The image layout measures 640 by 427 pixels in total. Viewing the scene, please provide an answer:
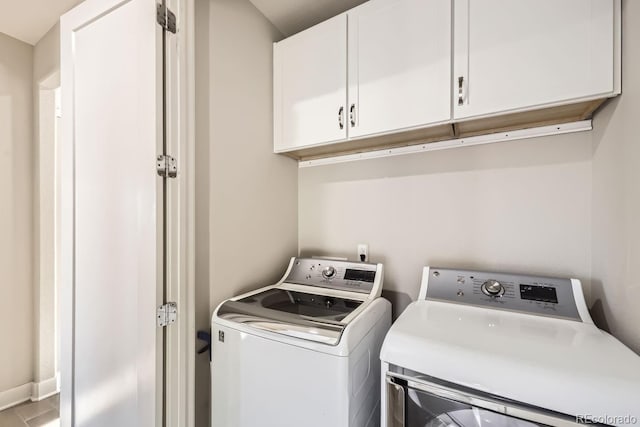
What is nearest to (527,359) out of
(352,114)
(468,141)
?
(468,141)

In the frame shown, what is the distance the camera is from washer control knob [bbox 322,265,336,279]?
5.13 feet

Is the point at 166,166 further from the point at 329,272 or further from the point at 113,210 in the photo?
the point at 329,272

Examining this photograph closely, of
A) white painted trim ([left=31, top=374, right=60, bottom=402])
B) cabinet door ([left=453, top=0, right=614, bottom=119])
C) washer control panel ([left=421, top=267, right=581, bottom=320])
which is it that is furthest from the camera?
white painted trim ([left=31, top=374, right=60, bottom=402])

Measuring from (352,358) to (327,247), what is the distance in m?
0.93

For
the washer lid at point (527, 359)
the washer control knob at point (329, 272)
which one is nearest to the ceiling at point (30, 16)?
the washer control knob at point (329, 272)

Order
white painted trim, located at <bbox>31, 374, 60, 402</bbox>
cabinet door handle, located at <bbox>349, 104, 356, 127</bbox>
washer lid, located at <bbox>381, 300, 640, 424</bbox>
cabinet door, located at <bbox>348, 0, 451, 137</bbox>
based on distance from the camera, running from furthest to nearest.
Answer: white painted trim, located at <bbox>31, 374, 60, 402</bbox>, cabinet door handle, located at <bbox>349, 104, 356, 127</bbox>, cabinet door, located at <bbox>348, 0, 451, 137</bbox>, washer lid, located at <bbox>381, 300, 640, 424</bbox>

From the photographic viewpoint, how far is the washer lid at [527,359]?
65 centimetres

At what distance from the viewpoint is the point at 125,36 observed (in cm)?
117

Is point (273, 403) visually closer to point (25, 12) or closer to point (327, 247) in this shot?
point (327, 247)

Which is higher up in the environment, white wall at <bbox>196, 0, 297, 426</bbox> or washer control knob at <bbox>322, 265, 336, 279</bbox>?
white wall at <bbox>196, 0, 297, 426</bbox>

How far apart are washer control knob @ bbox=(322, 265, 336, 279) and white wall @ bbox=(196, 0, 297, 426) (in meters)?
0.35

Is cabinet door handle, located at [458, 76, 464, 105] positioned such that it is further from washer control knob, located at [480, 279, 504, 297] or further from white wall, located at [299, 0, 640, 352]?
washer control knob, located at [480, 279, 504, 297]

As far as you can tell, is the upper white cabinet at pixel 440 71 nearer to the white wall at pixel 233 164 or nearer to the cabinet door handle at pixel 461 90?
the cabinet door handle at pixel 461 90

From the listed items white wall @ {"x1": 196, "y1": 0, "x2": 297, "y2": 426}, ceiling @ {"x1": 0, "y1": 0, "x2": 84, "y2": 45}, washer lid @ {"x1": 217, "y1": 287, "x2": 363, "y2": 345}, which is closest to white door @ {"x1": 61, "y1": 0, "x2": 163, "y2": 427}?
white wall @ {"x1": 196, "y1": 0, "x2": 297, "y2": 426}
